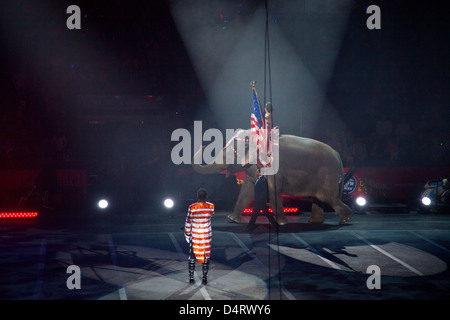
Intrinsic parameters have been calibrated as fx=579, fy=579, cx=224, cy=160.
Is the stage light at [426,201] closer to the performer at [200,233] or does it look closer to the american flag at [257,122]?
the american flag at [257,122]

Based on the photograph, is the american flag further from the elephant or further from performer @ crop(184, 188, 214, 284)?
performer @ crop(184, 188, 214, 284)

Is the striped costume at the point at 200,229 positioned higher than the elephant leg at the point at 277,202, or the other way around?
the elephant leg at the point at 277,202

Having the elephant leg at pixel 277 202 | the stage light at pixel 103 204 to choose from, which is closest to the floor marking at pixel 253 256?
the elephant leg at pixel 277 202

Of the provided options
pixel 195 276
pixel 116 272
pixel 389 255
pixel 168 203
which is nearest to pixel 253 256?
pixel 195 276

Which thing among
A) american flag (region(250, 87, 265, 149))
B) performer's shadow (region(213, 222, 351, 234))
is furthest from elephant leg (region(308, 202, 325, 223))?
american flag (region(250, 87, 265, 149))

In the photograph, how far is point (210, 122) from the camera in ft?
77.1

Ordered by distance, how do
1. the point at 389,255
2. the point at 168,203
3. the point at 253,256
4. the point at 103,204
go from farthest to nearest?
the point at 168,203
the point at 103,204
the point at 389,255
the point at 253,256

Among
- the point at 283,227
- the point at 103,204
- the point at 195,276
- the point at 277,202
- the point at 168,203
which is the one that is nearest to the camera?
the point at 195,276

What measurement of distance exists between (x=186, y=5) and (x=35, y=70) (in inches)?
259

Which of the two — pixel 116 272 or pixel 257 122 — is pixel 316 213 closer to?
pixel 257 122

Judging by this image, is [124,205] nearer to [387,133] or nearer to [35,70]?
[35,70]

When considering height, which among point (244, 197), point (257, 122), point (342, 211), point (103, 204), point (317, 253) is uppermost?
point (257, 122)

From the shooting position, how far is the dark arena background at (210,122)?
39.8 feet

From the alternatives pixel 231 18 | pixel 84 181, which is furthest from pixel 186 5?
pixel 84 181
